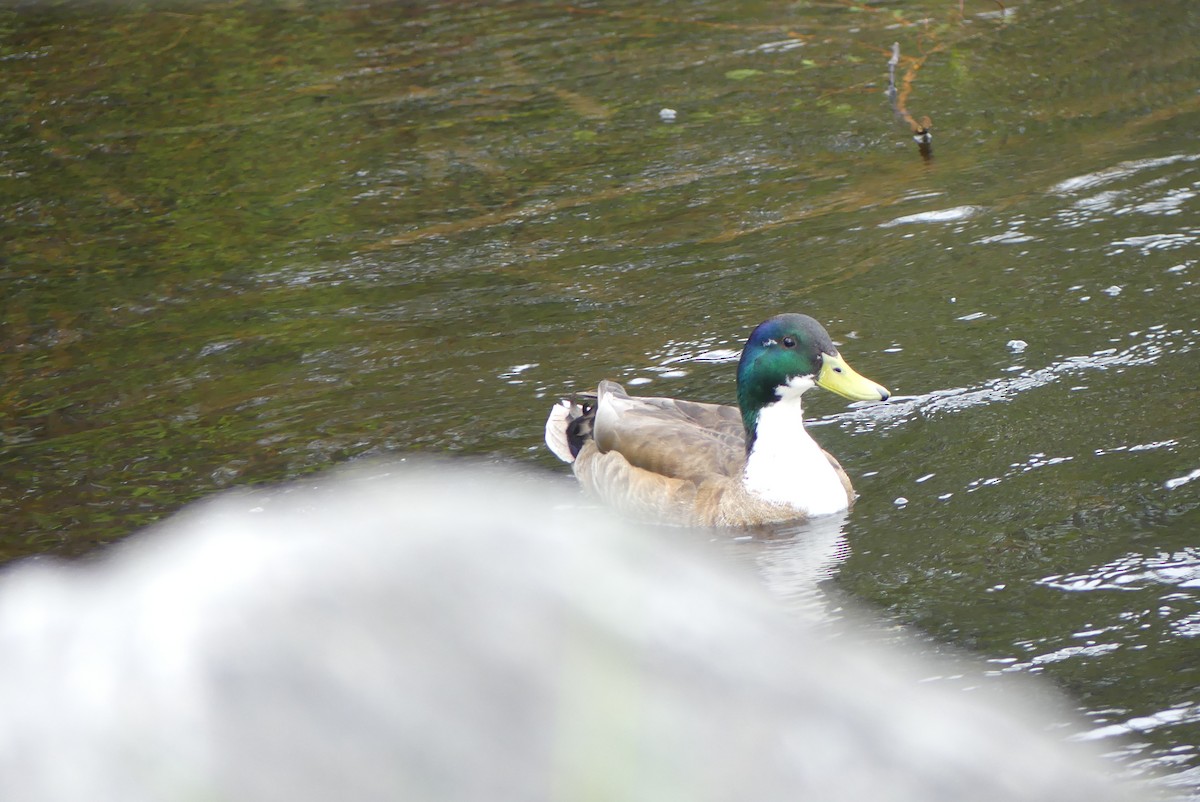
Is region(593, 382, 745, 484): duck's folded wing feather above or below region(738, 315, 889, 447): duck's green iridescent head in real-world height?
below

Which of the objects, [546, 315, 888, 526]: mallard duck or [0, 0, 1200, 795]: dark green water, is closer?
[0, 0, 1200, 795]: dark green water

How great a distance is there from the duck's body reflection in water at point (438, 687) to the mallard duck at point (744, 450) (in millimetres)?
4696

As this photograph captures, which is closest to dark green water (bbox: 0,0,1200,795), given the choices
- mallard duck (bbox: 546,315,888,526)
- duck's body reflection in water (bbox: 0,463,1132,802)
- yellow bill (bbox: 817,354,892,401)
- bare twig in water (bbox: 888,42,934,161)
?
bare twig in water (bbox: 888,42,934,161)

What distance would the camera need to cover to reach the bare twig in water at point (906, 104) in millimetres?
11109

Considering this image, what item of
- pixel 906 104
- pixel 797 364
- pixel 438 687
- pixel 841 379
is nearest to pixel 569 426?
pixel 797 364

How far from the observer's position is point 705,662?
214 cm

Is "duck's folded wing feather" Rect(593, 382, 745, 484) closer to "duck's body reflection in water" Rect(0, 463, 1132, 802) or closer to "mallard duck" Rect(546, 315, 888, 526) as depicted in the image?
"mallard duck" Rect(546, 315, 888, 526)

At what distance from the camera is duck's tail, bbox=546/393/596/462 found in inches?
299

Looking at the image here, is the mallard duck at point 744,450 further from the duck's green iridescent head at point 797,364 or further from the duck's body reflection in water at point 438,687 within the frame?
the duck's body reflection in water at point 438,687

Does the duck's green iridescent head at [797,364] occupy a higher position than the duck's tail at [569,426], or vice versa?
the duck's green iridescent head at [797,364]

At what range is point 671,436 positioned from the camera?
7.25 metres

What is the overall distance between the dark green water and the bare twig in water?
3.7 inches

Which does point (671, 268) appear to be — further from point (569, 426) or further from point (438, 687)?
point (438, 687)

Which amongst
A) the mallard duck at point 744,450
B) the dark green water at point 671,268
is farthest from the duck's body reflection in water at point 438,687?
the mallard duck at point 744,450
